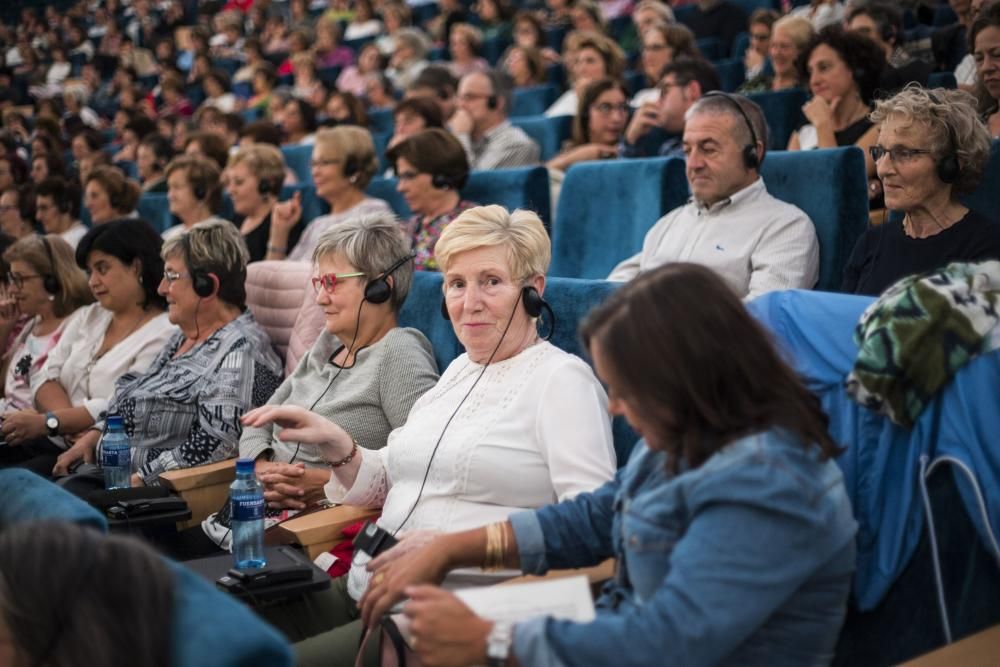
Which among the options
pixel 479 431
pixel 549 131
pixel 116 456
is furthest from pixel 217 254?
pixel 549 131

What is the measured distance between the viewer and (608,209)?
295cm

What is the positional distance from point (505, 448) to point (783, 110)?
245 centimetres

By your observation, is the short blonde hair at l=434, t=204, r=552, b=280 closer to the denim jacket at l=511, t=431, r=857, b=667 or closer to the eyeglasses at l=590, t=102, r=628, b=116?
the denim jacket at l=511, t=431, r=857, b=667

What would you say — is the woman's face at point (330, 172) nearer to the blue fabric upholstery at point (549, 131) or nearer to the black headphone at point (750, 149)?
the blue fabric upholstery at point (549, 131)

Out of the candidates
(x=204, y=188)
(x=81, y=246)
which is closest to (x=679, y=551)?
(x=81, y=246)

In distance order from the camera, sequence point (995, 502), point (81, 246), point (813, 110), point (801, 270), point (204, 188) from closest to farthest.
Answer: point (995, 502)
point (801, 270)
point (81, 246)
point (813, 110)
point (204, 188)

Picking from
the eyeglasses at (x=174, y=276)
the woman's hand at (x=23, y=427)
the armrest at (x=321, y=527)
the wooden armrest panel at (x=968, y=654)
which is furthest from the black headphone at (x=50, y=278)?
the wooden armrest panel at (x=968, y=654)

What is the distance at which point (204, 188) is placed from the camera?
12.9ft

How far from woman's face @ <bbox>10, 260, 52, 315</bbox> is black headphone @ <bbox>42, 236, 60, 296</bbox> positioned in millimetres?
15

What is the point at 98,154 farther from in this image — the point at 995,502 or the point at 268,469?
the point at 995,502

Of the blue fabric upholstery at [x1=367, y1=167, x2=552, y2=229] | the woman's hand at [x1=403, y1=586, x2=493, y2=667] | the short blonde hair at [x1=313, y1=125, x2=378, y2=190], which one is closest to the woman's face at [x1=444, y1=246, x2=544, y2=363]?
the woman's hand at [x1=403, y1=586, x2=493, y2=667]

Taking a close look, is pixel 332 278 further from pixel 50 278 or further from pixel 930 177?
pixel 50 278

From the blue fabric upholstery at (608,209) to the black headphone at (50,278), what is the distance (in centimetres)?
157

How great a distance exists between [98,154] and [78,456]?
11.3 feet
